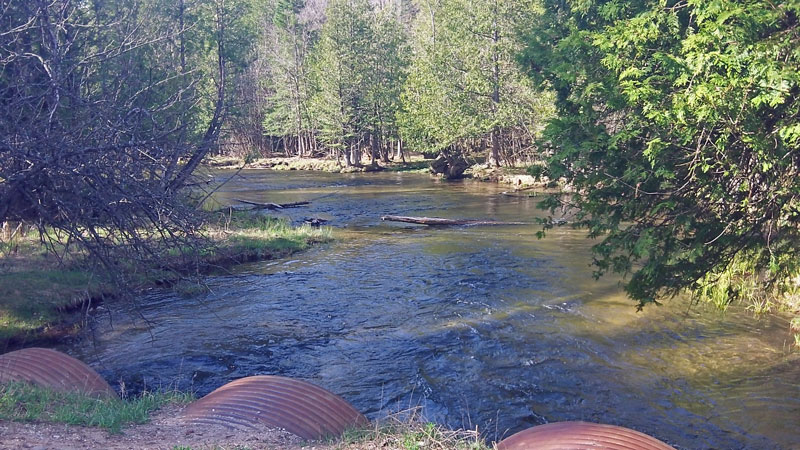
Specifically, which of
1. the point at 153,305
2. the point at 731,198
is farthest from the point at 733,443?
the point at 153,305

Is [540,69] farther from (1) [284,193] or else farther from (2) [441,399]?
(1) [284,193]

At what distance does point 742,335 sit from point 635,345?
202 cm

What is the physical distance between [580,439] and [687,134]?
4.52 metres

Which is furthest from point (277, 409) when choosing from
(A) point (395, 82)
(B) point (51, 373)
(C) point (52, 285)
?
(A) point (395, 82)

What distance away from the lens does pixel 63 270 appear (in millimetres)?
14109

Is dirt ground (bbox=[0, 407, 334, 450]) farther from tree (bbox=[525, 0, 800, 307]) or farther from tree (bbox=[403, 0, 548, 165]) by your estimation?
tree (bbox=[403, 0, 548, 165])

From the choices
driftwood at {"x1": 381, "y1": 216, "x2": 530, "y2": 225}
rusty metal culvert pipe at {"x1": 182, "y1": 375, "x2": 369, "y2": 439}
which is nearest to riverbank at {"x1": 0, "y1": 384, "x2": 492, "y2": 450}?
rusty metal culvert pipe at {"x1": 182, "y1": 375, "x2": 369, "y2": 439}

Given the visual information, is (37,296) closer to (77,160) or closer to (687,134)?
(77,160)

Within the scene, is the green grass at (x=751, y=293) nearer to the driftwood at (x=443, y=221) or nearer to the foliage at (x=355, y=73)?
the driftwood at (x=443, y=221)

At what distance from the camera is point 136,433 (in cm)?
612

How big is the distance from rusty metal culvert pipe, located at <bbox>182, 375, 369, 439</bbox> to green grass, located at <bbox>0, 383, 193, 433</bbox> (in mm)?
553

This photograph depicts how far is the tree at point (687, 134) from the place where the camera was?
8305 mm

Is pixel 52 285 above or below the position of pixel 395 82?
below

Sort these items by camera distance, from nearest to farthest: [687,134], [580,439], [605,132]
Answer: [580,439], [687,134], [605,132]
